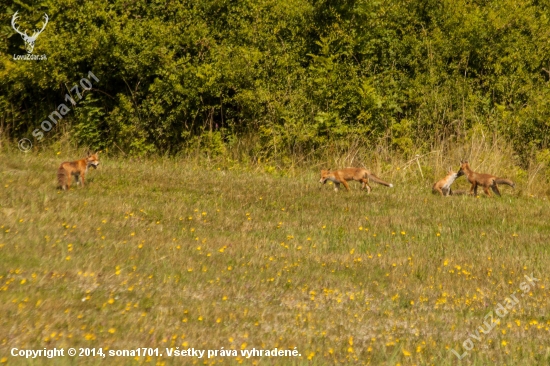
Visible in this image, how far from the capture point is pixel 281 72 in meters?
23.0

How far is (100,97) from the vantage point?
24.0 meters

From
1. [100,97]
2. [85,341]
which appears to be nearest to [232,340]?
[85,341]

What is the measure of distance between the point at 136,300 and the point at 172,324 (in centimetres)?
86

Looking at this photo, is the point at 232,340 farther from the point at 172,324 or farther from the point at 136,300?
the point at 136,300

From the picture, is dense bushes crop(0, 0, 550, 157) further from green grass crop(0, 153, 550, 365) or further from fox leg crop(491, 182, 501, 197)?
green grass crop(0, 153, 550, 365)

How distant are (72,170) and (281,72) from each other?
9.01 metres

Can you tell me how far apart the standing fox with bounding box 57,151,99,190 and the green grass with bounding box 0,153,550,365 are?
0.33 meters

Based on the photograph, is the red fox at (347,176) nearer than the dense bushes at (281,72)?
A: Yes

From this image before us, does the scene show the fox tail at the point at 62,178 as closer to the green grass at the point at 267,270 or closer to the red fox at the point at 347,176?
the green grass at the point at 267,270

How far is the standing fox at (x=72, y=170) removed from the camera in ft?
50.1

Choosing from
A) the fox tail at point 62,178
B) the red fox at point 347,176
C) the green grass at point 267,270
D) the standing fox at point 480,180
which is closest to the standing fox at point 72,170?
the fox tail at point 62,178

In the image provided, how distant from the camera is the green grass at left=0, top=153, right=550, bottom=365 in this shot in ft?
26.5

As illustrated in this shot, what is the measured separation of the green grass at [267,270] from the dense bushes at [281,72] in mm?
5322

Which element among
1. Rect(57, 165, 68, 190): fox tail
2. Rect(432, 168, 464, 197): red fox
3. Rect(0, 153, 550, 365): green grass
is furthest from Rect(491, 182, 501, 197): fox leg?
Rect(57, 165, 68, 190): fox tail
